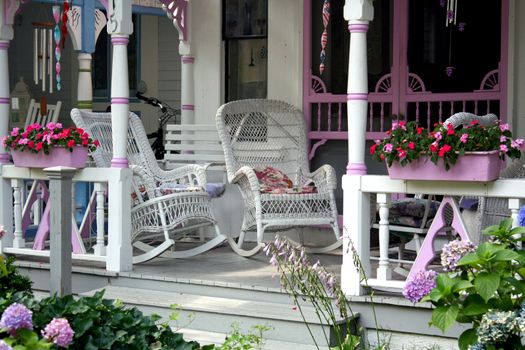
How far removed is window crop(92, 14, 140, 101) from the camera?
53.0ft

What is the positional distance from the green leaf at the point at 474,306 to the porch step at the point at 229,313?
215 cm

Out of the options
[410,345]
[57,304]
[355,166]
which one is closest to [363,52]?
[355,166]

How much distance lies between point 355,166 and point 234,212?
90.9 inches

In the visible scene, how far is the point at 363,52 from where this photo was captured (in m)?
6.11

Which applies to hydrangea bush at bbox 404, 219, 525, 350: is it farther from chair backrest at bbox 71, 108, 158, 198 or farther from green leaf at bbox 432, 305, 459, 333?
chair backrest at bbox 71, 108, 158, 198

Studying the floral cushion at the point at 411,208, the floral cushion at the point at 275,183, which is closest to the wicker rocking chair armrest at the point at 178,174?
the floral cushion at the point at 275,183

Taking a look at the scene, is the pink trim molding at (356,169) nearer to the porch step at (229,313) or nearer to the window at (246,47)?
the porch step at (229,313)

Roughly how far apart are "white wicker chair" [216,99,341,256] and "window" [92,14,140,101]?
7.91 metres

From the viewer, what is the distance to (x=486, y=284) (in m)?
3.40

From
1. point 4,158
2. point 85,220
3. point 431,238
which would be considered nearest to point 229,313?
point 431,238

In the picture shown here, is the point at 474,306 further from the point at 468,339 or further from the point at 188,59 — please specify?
the point at 188,59

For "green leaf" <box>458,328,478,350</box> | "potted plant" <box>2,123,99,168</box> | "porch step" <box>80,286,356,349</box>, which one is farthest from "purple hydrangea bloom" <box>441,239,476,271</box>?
"potted plant" <box>2,123,99,168</box>

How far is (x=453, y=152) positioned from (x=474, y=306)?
6.97 feet

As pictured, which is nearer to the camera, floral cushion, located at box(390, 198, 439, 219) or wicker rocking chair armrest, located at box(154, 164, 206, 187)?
floral cushion, located at box(390, 198, 439, 219)
